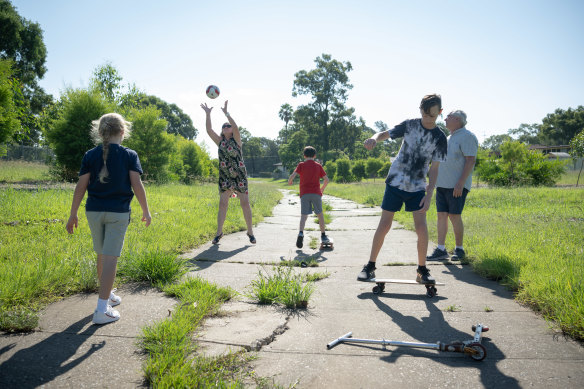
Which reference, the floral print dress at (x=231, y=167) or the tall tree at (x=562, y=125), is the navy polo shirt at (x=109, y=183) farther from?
the tall tree at (x=562, y=125)

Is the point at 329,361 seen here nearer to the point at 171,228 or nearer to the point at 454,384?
the point at 454,384

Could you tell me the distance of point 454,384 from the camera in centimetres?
175

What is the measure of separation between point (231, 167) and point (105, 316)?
358 cm

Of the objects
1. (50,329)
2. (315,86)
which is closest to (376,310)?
(50,329)

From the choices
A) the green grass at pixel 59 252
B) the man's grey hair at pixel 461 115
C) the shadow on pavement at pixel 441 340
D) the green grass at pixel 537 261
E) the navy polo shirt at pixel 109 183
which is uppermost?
the man's grey hair at pixel 461 115

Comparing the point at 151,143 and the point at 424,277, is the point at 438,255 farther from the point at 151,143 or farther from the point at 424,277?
the point at 151,143

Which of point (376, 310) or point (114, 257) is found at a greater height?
point (114, 257)

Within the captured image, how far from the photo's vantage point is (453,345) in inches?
81.0

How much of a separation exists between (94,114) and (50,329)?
16.3m

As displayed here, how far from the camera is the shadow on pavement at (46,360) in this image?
5.66 ft

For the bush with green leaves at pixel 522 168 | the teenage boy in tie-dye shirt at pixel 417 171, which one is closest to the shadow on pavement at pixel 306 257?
the teenage boy in tie-dye shirt at pixel 417 171

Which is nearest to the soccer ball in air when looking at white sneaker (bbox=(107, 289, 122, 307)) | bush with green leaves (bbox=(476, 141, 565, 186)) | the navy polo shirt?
the navy polo shirt

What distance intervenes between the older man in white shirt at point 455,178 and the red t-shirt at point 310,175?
199cm

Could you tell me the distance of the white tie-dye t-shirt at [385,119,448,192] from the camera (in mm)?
3447
